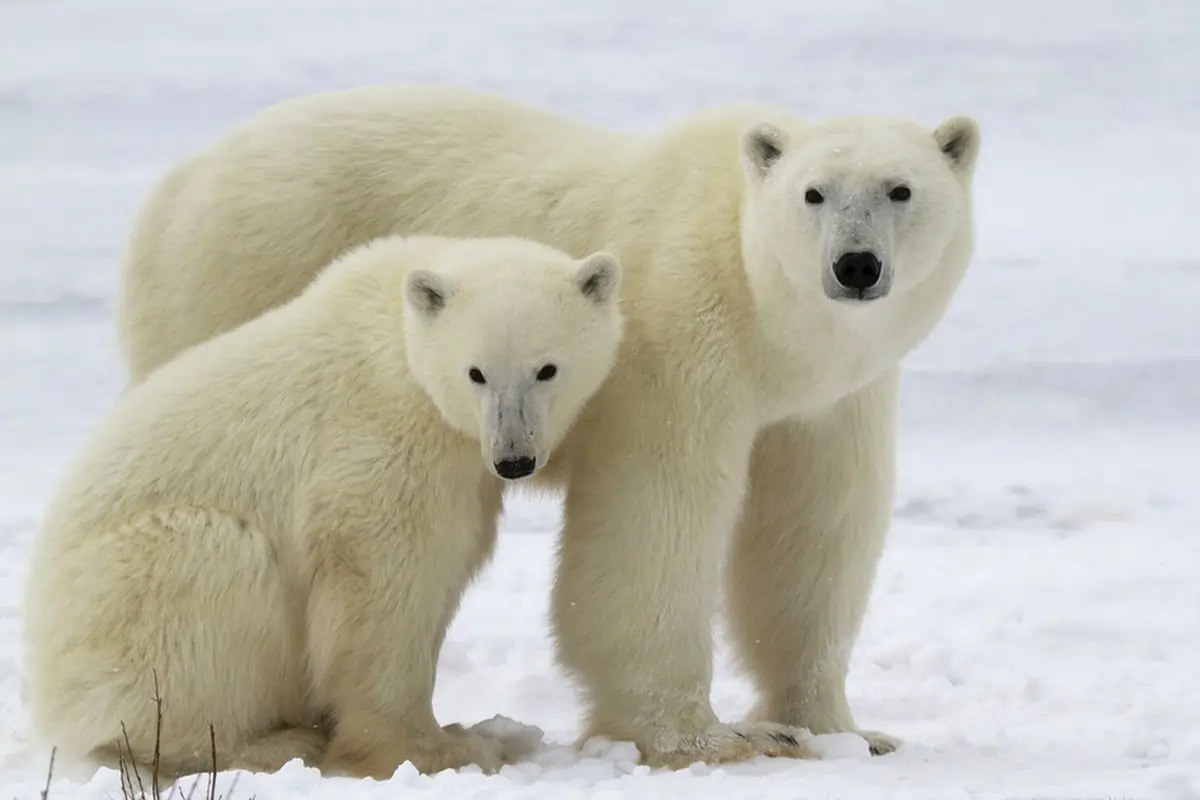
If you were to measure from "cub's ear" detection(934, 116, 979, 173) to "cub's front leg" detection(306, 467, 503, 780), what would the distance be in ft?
5.10

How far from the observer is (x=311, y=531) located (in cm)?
451

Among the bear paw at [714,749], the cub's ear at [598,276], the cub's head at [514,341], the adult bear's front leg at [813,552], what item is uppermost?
the cub's ear at [598,276]

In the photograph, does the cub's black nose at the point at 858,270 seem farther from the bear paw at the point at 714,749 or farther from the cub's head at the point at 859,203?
the bear paw at the point at 714,749

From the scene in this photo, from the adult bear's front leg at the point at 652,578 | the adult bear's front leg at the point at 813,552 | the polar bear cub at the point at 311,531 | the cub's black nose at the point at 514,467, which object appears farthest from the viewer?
the adult bear's front leg at the point at 813,552

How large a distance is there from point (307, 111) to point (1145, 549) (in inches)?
159

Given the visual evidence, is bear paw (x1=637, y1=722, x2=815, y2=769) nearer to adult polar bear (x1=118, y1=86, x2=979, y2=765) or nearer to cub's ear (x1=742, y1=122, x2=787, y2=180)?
adult polar bear (x1=118, y1=86, x2=979, y2=765)

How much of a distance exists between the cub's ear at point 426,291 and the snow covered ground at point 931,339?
123cm

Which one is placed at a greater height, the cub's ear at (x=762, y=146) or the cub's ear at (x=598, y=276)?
the cub's ear at (x=762, y=146)

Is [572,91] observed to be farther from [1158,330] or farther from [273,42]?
[1158,330]

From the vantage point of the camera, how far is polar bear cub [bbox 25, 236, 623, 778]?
443cm

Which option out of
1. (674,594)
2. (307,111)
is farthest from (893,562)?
(307,111)

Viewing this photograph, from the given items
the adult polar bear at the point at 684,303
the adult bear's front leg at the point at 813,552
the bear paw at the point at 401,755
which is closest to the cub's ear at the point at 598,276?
the adult polar bear at the point at 684,303

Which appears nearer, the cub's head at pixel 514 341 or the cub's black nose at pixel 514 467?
the cub's black nose at pixel 514 467

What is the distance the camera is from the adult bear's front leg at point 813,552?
16.9ft
